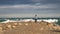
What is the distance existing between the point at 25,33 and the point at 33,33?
98cm

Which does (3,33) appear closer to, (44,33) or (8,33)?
(8,33)

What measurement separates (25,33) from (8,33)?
2.04 meters

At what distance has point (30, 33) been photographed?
Result: 66.7 ft

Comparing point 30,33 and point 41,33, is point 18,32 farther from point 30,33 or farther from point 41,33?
point 41,33

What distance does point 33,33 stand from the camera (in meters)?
20.4

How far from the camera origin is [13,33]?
20.0 metres

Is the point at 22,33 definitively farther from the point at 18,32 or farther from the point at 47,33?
the point at 47,33

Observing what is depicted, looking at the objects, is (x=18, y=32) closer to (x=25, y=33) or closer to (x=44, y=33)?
(x=25, y=33)

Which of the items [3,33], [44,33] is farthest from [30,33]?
[3,33]

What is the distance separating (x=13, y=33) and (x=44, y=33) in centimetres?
377

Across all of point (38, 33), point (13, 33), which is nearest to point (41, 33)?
point (38, 33)

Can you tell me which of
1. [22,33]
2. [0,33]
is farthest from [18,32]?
[0,33]

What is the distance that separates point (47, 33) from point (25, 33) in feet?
8.79

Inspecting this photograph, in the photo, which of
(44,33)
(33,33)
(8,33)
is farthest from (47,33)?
(8,33)
